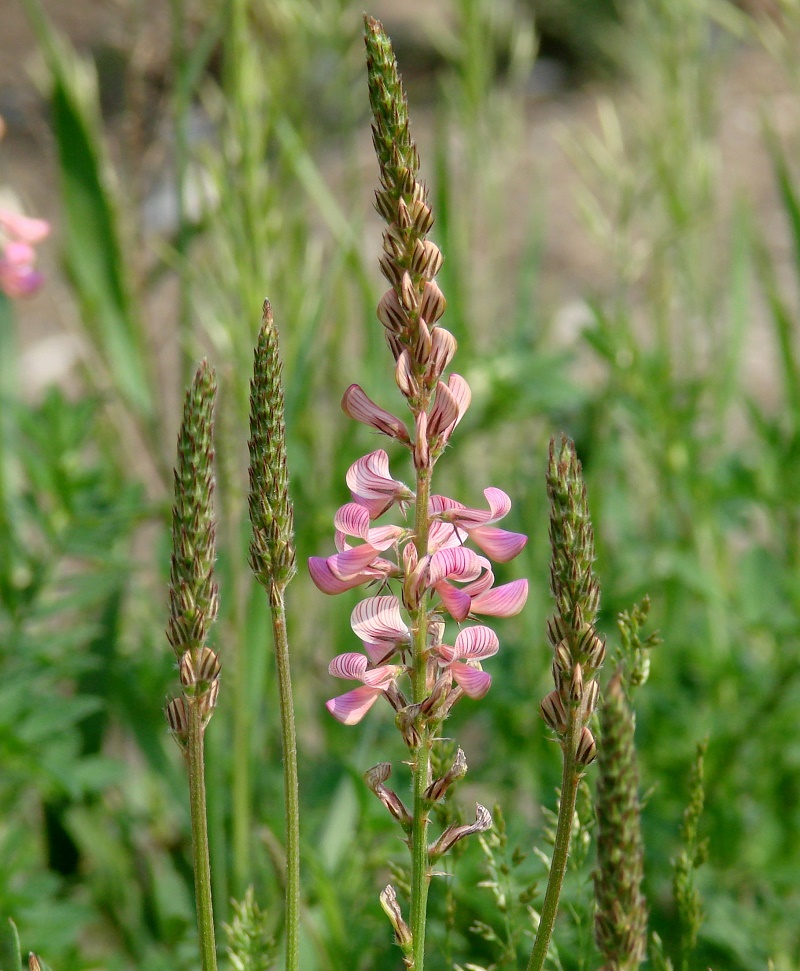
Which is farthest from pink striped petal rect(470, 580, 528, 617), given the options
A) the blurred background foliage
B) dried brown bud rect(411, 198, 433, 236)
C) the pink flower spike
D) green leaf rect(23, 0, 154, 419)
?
green leaf rect(23, 0, 154, 419)

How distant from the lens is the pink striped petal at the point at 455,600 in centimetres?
67

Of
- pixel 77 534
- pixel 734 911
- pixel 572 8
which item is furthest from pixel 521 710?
pixel 572 8

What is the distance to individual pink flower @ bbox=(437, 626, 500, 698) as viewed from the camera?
69 cm

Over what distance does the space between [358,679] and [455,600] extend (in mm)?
81

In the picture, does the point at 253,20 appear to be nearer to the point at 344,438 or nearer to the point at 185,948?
the point at 344,438

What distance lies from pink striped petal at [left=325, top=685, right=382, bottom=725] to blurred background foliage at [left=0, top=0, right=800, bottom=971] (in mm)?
625

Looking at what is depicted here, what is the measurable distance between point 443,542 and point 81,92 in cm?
179

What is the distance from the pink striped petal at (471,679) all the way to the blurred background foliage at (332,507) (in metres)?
0.63

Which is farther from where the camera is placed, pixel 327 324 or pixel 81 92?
pixel 327 324

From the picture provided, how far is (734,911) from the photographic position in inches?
65.3

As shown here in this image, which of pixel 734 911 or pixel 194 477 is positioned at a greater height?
pixel 194 477

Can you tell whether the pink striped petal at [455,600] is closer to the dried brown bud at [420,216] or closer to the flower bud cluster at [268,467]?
the flower bud cluster at [268,467]

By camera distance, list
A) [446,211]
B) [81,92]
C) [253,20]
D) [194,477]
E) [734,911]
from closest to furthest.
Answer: [194,477] < [734,911] < [446,211] < [81,92] < [253,20]

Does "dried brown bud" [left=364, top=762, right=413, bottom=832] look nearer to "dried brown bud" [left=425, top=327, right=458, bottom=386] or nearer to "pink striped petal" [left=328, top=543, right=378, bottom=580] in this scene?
"pink striped petal" [left=328, top=543, right=378, bottom=580]
